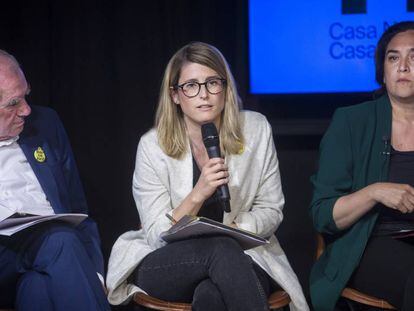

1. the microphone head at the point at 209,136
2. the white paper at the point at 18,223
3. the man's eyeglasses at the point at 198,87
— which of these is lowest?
the white paper at the point at 18,223

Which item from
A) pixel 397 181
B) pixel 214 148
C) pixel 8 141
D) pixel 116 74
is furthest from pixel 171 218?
pixel 116 74

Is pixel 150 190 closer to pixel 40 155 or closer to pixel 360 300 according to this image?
pixel 40 155

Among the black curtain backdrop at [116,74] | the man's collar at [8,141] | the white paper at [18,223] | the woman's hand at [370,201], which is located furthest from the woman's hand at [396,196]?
the black curtain backdrop at [116,74]

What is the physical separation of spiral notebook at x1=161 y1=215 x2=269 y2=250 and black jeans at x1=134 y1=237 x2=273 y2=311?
24mm

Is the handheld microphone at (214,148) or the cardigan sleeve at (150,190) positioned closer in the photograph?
the handheld microphone at (214,148)

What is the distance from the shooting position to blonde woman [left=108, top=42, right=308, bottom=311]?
2924mm

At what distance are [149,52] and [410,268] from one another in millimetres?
2053

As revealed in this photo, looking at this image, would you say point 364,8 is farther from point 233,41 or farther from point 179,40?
point 179,40

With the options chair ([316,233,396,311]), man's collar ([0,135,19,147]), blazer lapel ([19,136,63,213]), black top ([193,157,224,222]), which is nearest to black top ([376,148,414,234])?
chair ([316,233,396,311])

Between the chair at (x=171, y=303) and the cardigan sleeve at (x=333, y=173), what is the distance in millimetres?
367

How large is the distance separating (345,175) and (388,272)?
1.40 feet

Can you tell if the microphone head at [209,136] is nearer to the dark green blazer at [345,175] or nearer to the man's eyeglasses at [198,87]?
the man's eyeglasses at [198,87]

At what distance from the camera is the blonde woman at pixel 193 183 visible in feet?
9.59

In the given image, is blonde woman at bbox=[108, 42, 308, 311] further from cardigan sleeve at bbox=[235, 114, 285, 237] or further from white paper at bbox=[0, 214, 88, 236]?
white paper at bbox=[0, 214, 88, 236]
